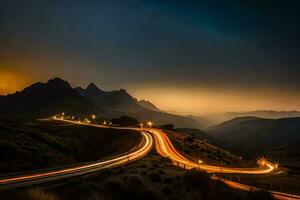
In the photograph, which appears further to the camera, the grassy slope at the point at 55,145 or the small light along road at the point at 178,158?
the small light along road at the point at 178,158

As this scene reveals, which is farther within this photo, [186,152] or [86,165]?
[186,152]

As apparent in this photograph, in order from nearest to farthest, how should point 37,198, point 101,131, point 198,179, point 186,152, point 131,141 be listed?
point 37,198 → point 198,179 → point 186,152 → point 131,141 → point 101,131

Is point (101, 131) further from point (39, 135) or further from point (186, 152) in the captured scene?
point (186, 152)

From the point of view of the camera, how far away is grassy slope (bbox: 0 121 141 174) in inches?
2240

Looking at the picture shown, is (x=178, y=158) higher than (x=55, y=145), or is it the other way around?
(x=55, y=145)

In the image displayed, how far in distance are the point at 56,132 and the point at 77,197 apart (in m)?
131

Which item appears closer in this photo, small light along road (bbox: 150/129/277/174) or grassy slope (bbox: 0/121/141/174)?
grassy slope (bbox: 0/121/141/174)

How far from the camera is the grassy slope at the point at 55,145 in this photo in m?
56.9

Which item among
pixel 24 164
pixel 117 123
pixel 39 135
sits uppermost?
pixel 117 123

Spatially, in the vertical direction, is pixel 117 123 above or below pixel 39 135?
above

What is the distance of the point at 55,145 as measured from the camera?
83938 millimetres

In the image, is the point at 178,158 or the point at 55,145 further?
the point at 55,145

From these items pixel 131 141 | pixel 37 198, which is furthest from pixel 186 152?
pixel 37 198

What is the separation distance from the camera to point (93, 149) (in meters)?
106
